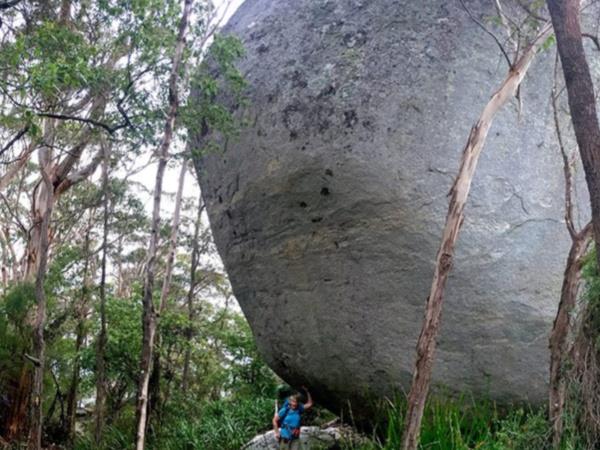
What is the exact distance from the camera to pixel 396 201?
6.82 m

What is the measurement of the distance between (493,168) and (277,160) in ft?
7.34

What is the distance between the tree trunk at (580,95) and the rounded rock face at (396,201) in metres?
2.31

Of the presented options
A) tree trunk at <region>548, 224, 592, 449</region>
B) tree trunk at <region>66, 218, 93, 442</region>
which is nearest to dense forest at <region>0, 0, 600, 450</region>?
tree trunk at <region>548, 224, 592, 449</region>

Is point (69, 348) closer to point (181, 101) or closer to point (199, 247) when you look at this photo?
point (199, 247)

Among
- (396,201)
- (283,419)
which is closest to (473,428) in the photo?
(283,419)

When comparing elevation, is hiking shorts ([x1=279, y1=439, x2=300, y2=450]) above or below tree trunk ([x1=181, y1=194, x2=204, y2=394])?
below

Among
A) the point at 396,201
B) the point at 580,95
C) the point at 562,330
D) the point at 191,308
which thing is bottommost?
the point at 562,330

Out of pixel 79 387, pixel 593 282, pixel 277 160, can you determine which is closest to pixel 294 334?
pixel 277 160

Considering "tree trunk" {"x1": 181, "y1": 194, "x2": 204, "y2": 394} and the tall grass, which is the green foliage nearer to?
the tall grass

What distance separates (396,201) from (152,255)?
2521mm

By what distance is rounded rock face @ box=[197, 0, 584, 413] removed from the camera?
6773 millimetres

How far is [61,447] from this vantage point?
40.9 feet

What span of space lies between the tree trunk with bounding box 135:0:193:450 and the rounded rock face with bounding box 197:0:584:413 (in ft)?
3.15

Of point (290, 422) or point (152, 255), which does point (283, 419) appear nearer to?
point (290, 422)
